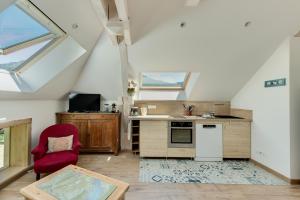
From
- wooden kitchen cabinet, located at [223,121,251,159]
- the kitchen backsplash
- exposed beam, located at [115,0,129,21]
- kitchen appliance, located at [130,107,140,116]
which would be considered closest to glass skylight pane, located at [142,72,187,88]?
the kitchen backsplash

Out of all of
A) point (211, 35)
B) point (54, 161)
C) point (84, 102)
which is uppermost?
point (211, 35)

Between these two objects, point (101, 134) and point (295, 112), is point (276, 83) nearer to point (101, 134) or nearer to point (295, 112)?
point (295, 112)

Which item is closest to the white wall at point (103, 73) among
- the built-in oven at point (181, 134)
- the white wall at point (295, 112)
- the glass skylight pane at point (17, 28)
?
the glass skylight pane at point (17, 28)

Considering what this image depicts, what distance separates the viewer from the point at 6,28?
7.63 ft

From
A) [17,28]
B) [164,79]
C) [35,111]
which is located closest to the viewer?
[17,28]

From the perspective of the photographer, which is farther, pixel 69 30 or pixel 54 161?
pixel 54 161

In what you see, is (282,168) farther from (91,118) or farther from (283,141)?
(91,118)

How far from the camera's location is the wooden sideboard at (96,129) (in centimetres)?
433

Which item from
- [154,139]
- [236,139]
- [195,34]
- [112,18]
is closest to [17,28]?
[112,18]

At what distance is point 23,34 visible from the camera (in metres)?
2.58

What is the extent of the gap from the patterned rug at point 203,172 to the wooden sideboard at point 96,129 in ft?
3.11

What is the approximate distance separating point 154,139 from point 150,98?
122 centimetres

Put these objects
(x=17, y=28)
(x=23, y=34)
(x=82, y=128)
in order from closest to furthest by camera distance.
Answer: (x=17, y=28) < (x=23, y=34) < (x=82, y=128)

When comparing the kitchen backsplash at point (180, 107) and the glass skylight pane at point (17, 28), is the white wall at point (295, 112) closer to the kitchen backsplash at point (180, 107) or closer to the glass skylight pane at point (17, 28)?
the kitchen backsplash at point (180, 107)
